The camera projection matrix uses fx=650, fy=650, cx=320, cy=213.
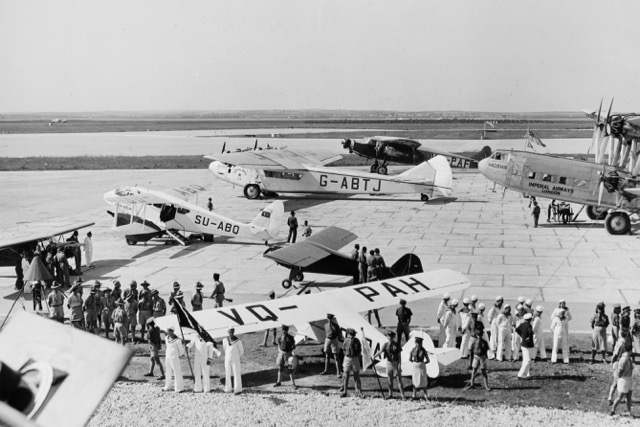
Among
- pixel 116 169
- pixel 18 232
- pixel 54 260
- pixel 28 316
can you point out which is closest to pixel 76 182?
pixel 116 169

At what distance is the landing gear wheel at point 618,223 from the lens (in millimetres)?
27625

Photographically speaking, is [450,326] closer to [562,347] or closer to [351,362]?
[562,347]

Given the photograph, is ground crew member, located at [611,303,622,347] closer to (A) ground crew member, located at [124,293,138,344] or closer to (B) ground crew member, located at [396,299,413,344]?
(B) ground crew member, located at [396,299,413,344]

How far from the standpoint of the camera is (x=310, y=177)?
125ft

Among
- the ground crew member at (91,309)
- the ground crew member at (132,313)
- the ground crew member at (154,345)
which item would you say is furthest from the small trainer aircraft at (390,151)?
the ground crew member at (154,345)

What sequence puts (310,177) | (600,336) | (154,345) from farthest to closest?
(310,177) < (600,336) < (154,345)

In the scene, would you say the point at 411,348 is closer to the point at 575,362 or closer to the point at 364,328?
the point at 364,328

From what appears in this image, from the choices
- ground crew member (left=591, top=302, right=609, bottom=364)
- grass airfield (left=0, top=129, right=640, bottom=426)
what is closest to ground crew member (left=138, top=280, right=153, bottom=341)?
grass airfield (left=0, top=129, right=640, bottom=426)

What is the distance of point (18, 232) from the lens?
95.9 feet

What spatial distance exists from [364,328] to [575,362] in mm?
4661

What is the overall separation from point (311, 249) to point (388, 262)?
19.3 feet

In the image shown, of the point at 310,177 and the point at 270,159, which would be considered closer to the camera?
the point at 270,159

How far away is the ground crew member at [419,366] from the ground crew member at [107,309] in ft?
25.1

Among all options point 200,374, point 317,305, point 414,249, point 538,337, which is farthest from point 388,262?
point 200,374
